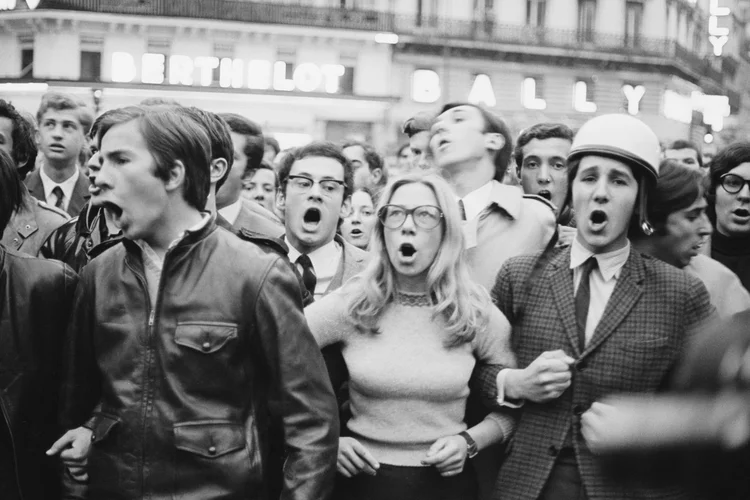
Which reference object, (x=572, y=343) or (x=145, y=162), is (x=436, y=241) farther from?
(x=145, y=162)

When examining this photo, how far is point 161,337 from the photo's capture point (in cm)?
319

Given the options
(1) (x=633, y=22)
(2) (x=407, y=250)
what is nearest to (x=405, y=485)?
(2) (x=407, y=250)

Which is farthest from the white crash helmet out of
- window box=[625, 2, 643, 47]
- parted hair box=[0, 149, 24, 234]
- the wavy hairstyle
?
window box=[625, 2, 643, 47]

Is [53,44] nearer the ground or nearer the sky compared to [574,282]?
nearer the sky

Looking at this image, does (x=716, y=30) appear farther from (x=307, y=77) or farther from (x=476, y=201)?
(x=476, y=201)

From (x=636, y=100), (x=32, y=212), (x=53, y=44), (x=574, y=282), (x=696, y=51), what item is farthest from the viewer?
(x=696, y=51)

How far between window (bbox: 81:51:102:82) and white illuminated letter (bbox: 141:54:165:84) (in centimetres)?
164

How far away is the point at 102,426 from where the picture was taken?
3.21m

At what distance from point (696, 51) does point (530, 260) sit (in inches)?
2289

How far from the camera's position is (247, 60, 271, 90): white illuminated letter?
1597 inches

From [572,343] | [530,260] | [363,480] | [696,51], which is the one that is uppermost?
[696,51]

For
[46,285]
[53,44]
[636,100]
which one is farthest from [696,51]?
[46,285]

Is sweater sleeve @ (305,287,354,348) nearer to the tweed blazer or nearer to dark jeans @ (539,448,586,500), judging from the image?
the tweed blazer

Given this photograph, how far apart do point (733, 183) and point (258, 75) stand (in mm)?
36050
